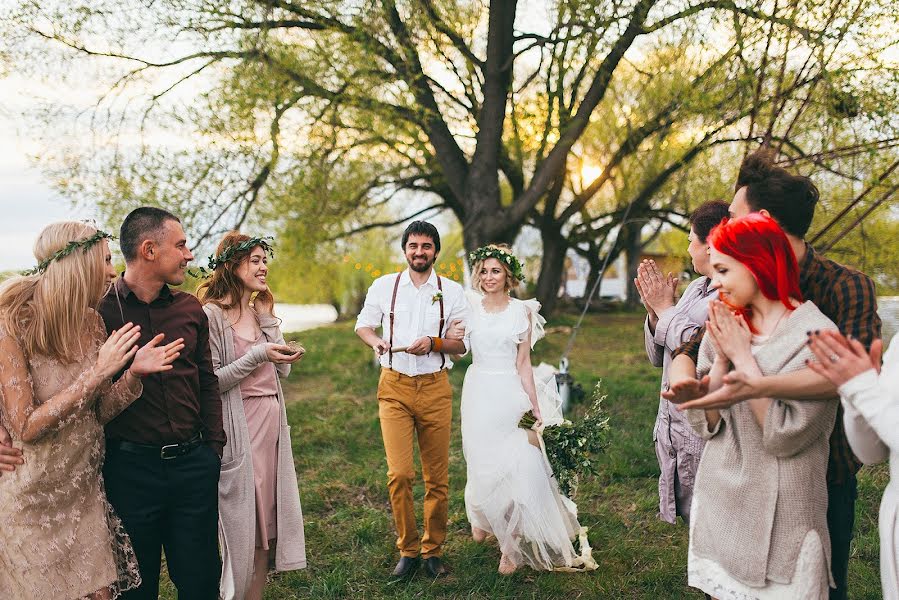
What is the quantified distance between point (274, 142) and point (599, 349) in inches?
332

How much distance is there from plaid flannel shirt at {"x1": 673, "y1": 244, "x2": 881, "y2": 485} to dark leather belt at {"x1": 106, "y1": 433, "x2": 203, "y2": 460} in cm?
244

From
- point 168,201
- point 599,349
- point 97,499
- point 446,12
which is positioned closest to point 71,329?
point 97,499

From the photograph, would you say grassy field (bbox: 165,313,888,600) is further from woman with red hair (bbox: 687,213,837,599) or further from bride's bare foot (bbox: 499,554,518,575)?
woman with red hair (bbox: 687,213,837,599)

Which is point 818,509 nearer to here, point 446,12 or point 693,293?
point 693,293

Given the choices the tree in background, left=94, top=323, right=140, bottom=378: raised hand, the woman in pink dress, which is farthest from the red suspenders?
the tree in background

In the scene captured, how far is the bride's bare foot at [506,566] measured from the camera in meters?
4.75

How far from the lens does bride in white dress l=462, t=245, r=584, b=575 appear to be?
4750 mm

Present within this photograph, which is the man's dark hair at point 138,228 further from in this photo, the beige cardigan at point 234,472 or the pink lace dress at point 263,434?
the pink lace dress at point 263,434

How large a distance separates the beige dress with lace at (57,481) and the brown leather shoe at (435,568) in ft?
7.21

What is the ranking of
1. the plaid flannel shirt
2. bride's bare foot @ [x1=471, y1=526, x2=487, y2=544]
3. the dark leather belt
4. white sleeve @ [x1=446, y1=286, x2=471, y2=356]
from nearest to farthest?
the plaid flannel shirt < the dark leather belt < white sleeve @ [x1=446, y1=286, x2=471, y2=356] < bride's bare foot @ [x1=471, y1=526, x2=487, y2=544]

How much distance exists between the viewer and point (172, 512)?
11.2 feet

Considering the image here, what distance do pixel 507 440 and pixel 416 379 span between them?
78cm

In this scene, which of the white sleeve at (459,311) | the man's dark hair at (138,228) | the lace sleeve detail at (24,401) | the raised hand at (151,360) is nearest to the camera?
the lace sleeve detail at (24,401)

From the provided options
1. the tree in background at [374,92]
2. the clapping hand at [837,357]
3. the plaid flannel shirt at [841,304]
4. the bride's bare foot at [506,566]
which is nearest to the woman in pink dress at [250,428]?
the bride's bare foot at [506,566]
